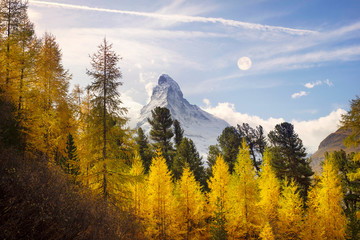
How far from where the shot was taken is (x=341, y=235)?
2067 centimetres

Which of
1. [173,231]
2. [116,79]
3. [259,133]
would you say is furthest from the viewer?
[259,133]

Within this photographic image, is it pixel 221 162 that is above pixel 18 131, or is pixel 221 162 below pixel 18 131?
below

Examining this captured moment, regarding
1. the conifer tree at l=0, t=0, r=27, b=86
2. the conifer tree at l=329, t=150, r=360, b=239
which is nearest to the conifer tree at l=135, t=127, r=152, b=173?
the conifer tree at l=0, t=0, r=27, b=86

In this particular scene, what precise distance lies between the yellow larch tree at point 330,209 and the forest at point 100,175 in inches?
4.1

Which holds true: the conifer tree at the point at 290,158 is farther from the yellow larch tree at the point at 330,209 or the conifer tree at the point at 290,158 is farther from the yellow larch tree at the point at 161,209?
the yellow larch tree at the point at 161,209

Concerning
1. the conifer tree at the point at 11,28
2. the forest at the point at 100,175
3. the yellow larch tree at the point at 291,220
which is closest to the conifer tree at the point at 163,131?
the forest at the point at 100,175

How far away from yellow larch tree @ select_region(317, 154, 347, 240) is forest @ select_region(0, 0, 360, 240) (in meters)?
0.10

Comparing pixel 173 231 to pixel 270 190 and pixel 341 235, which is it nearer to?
pixel 270 190

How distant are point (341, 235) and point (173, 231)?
1661cm

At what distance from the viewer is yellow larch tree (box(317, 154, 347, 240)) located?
21375 mm

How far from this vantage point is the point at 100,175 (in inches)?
527

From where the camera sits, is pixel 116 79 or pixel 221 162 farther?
pixel 221 162

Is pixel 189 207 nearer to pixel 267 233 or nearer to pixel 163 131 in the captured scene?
pixel 267 233

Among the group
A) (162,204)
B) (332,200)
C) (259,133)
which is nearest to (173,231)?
(162,204)
